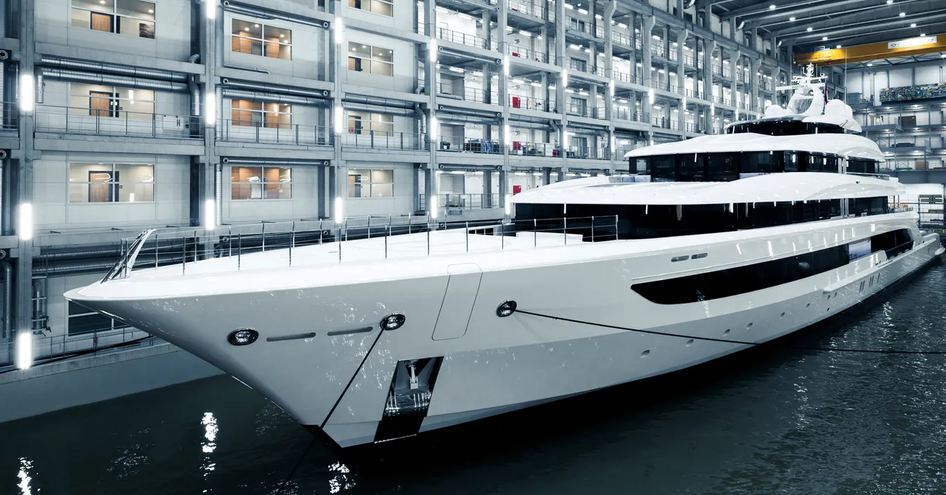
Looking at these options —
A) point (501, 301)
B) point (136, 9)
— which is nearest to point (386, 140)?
point (136, 9)

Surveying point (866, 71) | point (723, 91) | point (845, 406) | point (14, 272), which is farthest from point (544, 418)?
Result: point (866, 71)

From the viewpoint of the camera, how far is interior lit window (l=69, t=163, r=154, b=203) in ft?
49.8

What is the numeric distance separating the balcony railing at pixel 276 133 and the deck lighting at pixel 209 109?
3.59 ft

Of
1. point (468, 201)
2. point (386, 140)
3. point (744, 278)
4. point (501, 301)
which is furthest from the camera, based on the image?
point (468, 201)

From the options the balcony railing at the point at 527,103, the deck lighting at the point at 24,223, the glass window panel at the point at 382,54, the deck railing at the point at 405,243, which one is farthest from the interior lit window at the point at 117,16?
the balcony railing at the point at 527,103

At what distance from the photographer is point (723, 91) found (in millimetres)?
47156

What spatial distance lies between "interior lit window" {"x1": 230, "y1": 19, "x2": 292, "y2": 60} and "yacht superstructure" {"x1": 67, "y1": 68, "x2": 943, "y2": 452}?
10388mm

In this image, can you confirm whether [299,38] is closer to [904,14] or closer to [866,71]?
[904,14]

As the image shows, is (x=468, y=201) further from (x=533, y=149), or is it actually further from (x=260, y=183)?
(x=260, y=183)

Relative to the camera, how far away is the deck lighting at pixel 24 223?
13.3 m

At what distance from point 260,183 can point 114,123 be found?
4.35 meters

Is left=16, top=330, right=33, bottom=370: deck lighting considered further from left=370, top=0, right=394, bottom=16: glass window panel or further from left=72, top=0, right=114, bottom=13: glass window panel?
left=370, top=0, right=394, bottom=16: glass window panel

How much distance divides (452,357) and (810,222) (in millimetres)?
10808

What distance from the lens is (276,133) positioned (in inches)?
771
